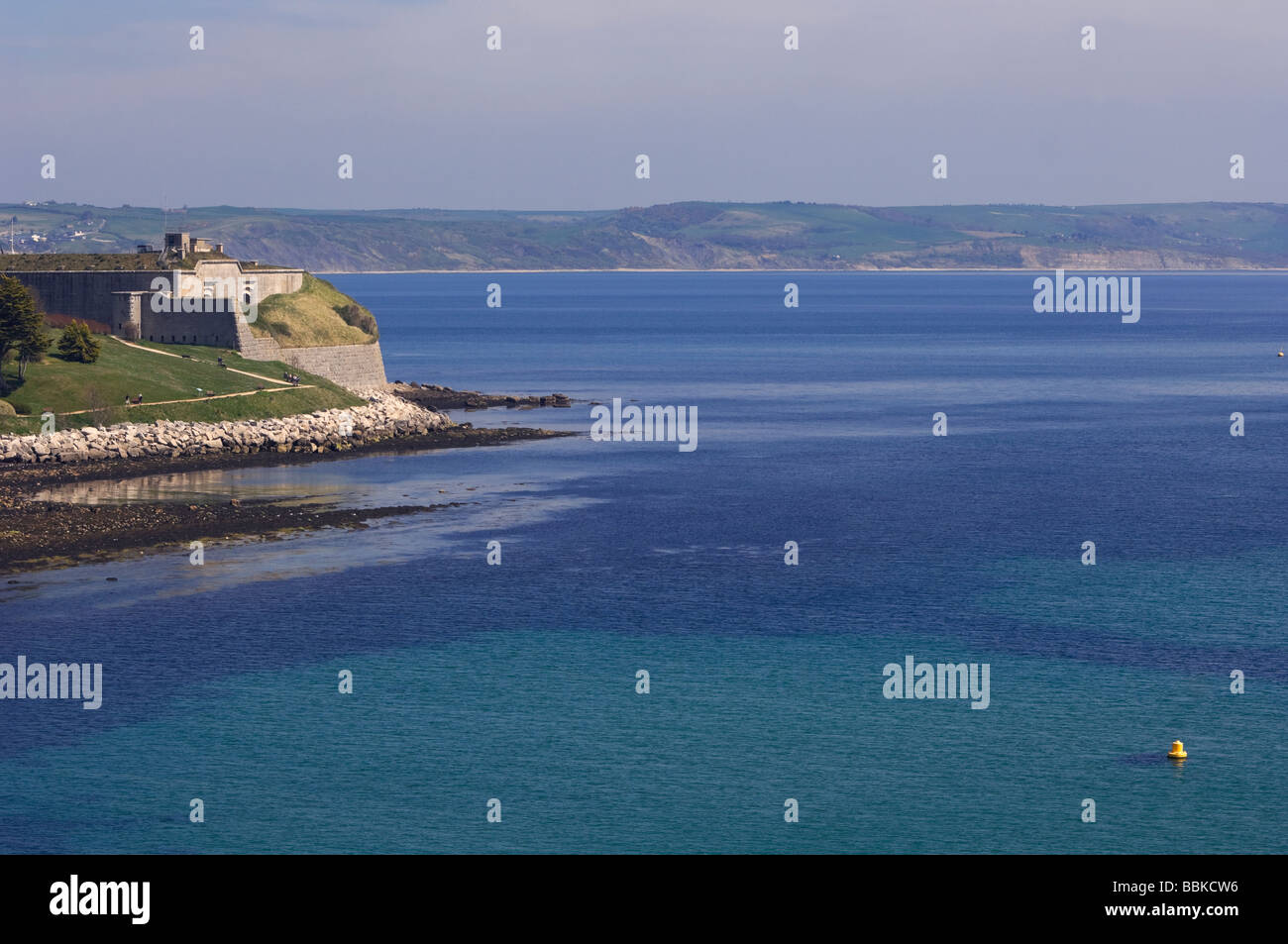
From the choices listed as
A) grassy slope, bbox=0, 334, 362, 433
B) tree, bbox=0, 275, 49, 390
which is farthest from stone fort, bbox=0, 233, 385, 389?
tree, bbox=0, 275, 49, 390

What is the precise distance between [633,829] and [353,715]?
14459mm

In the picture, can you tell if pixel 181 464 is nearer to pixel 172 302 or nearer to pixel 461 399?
pixel 172 302

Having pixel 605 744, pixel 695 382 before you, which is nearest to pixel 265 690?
pixel 605 744

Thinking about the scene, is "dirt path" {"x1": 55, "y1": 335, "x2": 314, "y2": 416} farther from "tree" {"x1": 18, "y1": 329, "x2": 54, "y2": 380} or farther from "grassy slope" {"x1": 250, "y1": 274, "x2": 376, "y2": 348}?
"grassy slope" {"x1": 250, "y1": 274, "x2": 376, "y2": 348}

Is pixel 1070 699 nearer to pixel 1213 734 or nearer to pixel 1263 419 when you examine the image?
pixel 1213 734

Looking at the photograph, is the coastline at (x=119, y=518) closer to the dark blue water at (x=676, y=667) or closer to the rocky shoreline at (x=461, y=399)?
the dark blue water at (x=676, y=667)

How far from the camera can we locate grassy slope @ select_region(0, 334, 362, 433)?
346 ft

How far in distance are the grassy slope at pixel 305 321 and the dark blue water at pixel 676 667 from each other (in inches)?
1289

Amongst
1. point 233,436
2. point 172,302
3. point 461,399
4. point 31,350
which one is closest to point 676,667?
point 233,436

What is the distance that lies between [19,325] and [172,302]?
82.6ft

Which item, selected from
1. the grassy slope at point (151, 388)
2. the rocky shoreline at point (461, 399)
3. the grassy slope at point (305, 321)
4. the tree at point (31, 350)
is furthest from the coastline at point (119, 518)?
the rocky shoreline at point (461, 399)

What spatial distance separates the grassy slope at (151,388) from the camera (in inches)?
4146

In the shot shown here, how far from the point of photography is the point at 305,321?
13912cm

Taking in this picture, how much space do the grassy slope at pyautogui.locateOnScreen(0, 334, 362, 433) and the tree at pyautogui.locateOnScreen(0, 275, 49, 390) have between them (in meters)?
1.17
